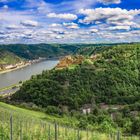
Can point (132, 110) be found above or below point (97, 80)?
below

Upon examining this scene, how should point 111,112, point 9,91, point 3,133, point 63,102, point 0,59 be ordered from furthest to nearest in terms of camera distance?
point 0,59 → point 9,91 → point 63,102 → point 111,112 → point 3,133

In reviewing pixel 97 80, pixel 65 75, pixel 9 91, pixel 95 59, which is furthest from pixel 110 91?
pixel 9 91

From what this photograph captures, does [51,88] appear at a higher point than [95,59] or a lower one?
lower

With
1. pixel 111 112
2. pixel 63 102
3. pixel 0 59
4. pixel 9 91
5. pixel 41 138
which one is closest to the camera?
pixel 41 138

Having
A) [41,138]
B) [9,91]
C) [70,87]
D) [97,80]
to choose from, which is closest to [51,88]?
[70,87]

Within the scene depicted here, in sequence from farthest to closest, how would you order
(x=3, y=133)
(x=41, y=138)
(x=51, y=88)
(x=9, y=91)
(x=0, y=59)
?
(x=0, y=59), (x=9, y=91), (x=51, y=88), (x=41, y=138), (x=3, y=133)

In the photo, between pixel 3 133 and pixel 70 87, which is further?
pixel 70 87

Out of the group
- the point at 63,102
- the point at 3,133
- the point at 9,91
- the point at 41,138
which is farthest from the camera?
the point at 9,91

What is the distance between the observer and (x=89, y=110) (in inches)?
2835

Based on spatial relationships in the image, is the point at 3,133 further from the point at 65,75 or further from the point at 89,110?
the point at 65,75

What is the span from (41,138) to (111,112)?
55.9 meters

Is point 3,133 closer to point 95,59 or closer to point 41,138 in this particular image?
point 41,138

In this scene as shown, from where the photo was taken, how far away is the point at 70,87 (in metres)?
82.6

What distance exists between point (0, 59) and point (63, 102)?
380 feet
